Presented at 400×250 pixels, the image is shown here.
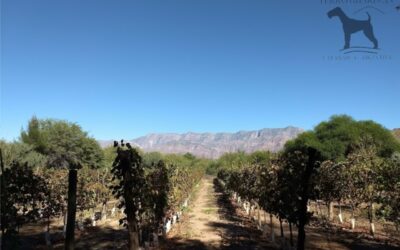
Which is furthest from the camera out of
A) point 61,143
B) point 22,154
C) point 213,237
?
point 61,143

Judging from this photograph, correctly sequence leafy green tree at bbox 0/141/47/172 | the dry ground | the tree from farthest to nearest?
the tree, leafy green tree at bbox 0/141/47/172, the dry ground

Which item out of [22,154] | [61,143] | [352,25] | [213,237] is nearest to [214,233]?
[213,237]

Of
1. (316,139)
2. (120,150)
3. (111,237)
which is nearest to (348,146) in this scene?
(316,139)

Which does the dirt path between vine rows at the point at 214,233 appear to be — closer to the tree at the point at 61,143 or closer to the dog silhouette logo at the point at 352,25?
the dog silhouette logo at the point at 352,25

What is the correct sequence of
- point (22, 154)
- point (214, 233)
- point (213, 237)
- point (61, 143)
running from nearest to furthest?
point (213, 237) → point (214, 233) → point (22, 154) → point (61, 143)

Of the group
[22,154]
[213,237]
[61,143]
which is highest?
[61,143]

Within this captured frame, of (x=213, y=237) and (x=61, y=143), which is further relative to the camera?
(x=61, y=143)

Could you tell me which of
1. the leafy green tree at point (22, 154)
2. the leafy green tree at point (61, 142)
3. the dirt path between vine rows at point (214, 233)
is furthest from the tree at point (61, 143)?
the dirt path between vine rows at point (214, 233)

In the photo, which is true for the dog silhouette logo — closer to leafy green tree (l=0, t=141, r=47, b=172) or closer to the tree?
leafy green tree (l=0, t=141, r=47, b=172)

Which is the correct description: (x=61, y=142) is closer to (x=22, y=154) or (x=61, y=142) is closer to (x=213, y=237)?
(x=22, y=154)

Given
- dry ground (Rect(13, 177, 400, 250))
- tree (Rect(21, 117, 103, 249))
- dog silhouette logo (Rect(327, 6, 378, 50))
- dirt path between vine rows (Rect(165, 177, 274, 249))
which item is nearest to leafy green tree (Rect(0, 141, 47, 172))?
tree (Rect(21, 117, 103, 249))

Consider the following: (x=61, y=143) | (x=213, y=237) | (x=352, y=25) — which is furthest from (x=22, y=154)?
(x=352, y=25)

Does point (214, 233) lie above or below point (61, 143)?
below

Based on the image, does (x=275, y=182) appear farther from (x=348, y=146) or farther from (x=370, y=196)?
(x=348, y=146)
